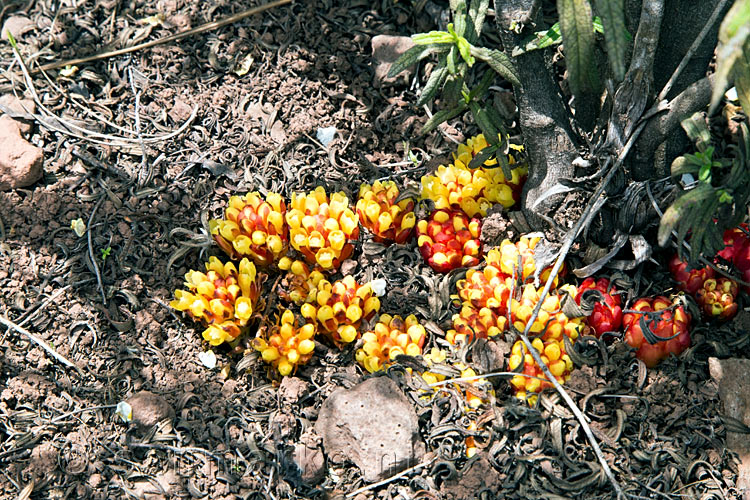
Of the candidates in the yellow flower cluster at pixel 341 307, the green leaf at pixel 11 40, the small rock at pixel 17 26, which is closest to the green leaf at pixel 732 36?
the yellow flower cluster at pixel 341 307

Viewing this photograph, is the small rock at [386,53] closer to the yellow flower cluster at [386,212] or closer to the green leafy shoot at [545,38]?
the yellow flower cluster at [386,212]

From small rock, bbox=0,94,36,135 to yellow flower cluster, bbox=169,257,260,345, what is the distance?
109cm

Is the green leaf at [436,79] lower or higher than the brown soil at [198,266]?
higher

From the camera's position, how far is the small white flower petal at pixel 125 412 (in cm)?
245

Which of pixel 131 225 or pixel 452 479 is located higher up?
pixel 131 225

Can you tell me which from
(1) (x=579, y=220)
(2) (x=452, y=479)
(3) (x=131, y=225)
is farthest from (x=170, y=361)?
(1) (x=579, y=220)

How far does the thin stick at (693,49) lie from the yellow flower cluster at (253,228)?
142 cm

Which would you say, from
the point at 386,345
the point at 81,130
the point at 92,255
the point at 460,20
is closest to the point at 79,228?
the point at 92,255

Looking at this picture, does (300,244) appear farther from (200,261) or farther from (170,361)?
(170,361)

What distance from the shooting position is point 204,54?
3170 mm

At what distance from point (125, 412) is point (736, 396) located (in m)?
2.06

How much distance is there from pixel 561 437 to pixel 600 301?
521mm

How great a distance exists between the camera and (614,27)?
171 cm

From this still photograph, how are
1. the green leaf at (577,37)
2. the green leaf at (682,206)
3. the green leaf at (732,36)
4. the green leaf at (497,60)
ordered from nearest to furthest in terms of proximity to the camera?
the green leaf at (732,36), the green leaf at (577,37), the green leaf at (682,206), the green leaf at (497,60)
